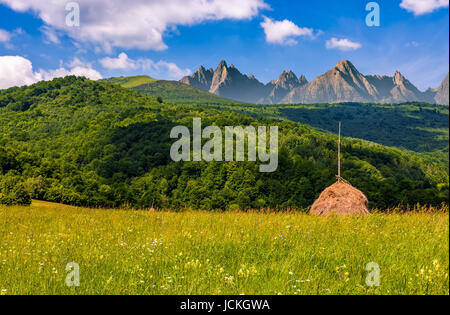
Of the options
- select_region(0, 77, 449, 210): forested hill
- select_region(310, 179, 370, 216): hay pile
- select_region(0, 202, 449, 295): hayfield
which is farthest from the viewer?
select_region(0, 77, 449, 210): forested hill

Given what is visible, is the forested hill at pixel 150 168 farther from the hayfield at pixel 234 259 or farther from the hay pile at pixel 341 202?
the hay pile at pixel 341 202

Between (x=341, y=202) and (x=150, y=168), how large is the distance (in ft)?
364

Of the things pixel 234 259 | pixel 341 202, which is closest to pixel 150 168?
pixel 341 202

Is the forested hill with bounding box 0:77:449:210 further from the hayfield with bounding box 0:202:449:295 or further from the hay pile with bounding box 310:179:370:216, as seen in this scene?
the hay pile with bounding box 310:179:370:216

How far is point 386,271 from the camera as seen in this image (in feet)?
15.3

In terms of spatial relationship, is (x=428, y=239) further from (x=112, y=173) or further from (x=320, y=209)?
(x=112, y=173)

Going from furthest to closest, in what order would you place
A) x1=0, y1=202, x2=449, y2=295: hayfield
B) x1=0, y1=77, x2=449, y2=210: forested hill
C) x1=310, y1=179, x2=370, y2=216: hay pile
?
x1=0, y1=77, x2=449, y2=210: forested hill, x1=310, y1=179, x2=370, y2=216: hay pile, x1=0, y1=202, x2=449, y2=295: hayfield

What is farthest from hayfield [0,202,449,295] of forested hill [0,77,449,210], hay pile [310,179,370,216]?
forested hill [0,77,449,210]

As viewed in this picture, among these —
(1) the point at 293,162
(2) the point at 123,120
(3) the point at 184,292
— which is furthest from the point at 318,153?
(3) the point at 184,292

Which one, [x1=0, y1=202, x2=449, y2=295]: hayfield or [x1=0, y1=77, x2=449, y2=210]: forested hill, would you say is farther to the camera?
[x1=0, y1=77, x2=449, y2=210]: forested hill

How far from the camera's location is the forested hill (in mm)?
47844

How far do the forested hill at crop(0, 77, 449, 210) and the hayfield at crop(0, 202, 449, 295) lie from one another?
17.9 m

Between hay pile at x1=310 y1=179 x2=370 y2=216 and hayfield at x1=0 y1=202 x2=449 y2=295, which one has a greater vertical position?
hayfield at x1=0 y1=202 x2=449 y2=295
